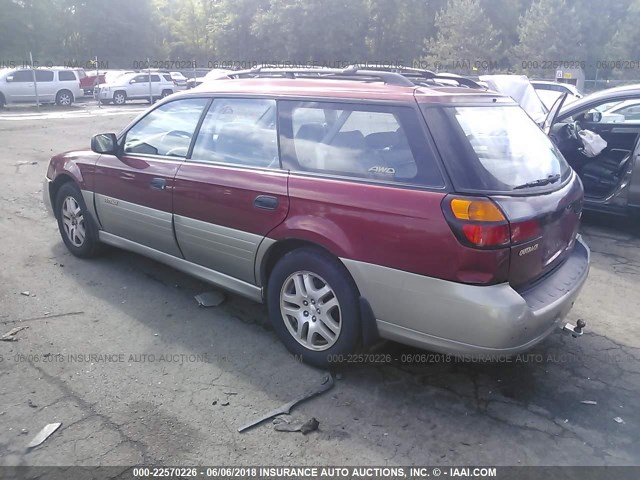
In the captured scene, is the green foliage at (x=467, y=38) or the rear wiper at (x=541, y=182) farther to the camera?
the green foliage at (x=467, y=38)

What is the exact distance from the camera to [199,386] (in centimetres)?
339

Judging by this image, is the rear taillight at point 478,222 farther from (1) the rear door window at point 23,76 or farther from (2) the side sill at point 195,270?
(1) the rear door window at point 23,76

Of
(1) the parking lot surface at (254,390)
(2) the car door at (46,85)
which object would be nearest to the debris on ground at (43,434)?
(1) the parking lot surface at (254,390)

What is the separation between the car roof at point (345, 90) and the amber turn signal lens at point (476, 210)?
0.68 meters

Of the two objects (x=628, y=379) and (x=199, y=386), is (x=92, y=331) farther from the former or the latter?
(x=628, y=379)

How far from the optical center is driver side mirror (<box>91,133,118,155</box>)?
4797 millimetres

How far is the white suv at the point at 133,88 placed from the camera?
2752 cm

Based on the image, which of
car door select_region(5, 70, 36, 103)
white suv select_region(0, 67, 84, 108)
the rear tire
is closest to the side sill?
white suv select_region(0, 67, 84, 108)

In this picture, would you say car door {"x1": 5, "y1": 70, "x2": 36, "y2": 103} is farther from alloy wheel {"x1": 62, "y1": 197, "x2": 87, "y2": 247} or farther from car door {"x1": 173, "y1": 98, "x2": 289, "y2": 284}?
car door {"x1": 173, "y1": 98, "x2": 289, "y2": 284}

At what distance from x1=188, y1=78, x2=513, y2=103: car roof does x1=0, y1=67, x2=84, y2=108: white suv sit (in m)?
23.1

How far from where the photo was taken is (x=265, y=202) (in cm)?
359

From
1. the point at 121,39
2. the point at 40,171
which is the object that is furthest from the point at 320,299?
the point at 121,39

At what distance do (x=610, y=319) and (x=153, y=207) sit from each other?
145 inches

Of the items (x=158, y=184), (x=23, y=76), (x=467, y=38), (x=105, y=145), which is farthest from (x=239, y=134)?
(x=467, y=38)
